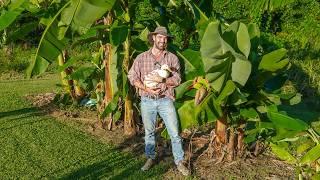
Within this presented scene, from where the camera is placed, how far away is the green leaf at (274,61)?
19.0 feet

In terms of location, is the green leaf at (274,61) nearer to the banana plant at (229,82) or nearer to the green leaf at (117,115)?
the banana plant at (229,82)

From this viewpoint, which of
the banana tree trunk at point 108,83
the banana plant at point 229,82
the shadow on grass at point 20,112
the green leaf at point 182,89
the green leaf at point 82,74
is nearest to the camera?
the banana plant at point 229,82

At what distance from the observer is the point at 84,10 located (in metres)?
5.96

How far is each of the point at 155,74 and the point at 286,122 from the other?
1441 millimetres

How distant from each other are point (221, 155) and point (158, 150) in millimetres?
950

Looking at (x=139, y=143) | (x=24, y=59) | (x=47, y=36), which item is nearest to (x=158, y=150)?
(x=139, y=143)

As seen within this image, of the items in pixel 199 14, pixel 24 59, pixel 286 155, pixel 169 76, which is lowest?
pixel 24 59

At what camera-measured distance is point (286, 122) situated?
545 cm

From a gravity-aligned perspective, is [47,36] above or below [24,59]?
above

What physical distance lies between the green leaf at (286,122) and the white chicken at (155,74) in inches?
45.5

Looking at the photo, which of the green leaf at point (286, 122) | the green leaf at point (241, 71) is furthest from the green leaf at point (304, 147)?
the green leaf at point (241, 71)

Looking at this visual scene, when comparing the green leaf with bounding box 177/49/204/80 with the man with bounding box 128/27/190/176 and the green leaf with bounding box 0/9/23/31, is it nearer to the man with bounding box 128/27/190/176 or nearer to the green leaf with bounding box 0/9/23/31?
the man with bounding box 128/27/190/176

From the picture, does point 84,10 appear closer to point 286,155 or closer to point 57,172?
point 57,172

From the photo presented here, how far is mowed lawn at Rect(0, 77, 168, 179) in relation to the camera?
6.35m
